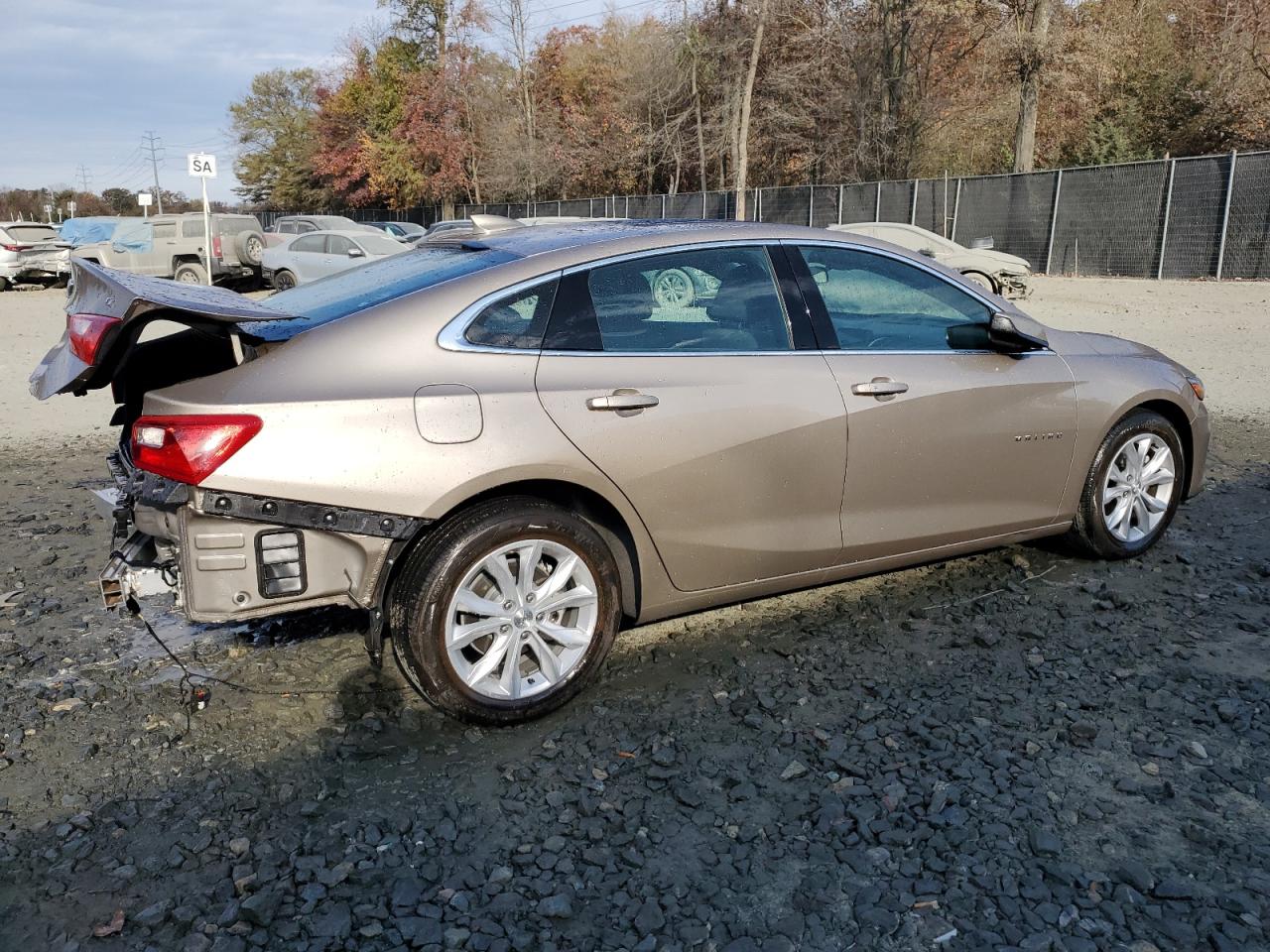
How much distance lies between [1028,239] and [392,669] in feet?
83.2

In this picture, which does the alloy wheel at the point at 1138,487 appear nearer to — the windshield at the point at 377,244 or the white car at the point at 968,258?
the white car at the point at 968,258

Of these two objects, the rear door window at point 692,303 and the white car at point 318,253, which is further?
the white car at point 318,253

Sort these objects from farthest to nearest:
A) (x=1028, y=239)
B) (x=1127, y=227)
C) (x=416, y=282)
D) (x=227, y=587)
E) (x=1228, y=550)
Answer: (x=1028, y=239) < (x=1127, y=227) < (x=1228, y=550) < (x=416, y=282) < (x=227, y=587)

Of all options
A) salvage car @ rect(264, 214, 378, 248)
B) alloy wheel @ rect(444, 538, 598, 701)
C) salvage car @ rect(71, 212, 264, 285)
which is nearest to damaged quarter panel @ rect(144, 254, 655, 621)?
alloy wheel @ rect(444, 538, 598, 701)

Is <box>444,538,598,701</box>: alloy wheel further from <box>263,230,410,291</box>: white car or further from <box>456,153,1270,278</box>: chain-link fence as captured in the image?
<box>456,153,1270,278</box>: chain-link fence

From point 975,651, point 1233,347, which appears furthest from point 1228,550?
point 1233,347

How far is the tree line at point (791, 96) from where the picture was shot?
30609 mm

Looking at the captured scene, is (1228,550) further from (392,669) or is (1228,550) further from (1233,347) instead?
(1233,347)

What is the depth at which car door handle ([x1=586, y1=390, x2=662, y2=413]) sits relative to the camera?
3.54 metres

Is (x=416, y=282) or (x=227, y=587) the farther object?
(x=416, y=282)

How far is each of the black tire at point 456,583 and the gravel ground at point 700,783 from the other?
0.40ft

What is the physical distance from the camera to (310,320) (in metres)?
3.47

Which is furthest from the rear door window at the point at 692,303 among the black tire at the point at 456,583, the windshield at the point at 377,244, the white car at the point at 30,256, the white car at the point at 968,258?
the white car at the point at 30,256

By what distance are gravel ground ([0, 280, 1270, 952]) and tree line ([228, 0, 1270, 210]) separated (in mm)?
27818
